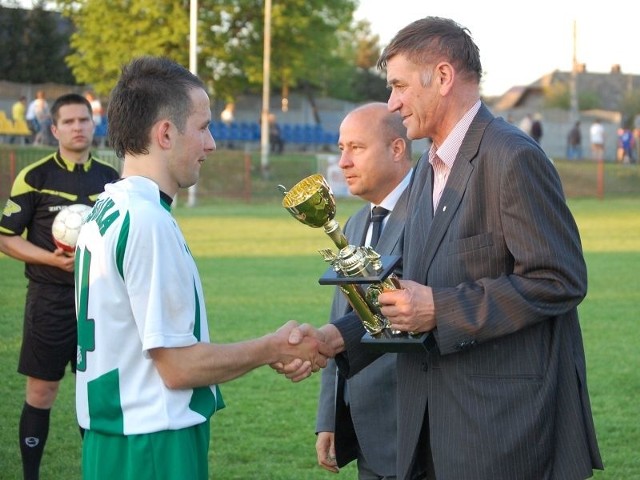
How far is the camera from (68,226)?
22.0ft

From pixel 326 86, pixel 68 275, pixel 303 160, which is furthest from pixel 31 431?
pixel 326 86

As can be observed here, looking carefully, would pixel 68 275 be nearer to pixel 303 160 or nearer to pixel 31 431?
pixel 31 431

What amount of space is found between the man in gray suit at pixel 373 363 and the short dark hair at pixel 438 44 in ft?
3.75

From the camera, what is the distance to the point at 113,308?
139 inches

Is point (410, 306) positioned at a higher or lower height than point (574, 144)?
lower

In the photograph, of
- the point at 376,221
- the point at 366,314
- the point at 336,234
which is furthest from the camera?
the point at 376,221

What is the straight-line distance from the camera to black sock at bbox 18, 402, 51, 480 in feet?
22.2

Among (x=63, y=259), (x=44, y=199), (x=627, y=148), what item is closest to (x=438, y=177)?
(x=63, y=259)

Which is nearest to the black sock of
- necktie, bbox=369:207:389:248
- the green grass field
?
the green grass field

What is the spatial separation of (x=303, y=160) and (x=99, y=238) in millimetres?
37917

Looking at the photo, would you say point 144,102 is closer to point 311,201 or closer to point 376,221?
point 311,201

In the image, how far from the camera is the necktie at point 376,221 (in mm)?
5180

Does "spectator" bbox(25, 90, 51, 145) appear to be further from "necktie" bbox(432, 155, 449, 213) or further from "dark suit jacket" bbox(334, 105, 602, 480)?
"dark suit jacket" bbox(334, 105, 602, 480)

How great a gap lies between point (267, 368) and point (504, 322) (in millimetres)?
7339
